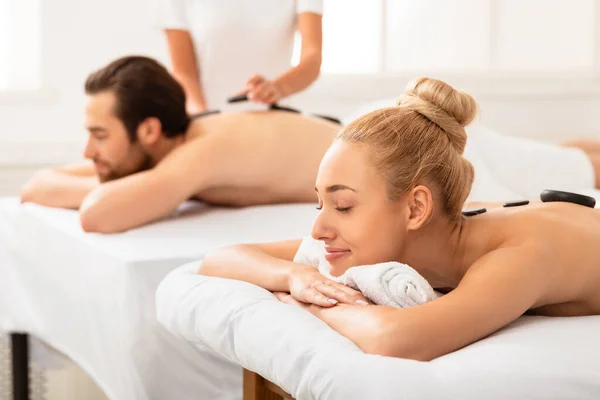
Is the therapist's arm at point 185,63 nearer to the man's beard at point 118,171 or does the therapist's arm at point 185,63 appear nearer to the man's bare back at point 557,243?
the man's beard at point 118,171

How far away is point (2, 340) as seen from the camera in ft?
8.47

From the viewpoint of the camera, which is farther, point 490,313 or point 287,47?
point 287,47

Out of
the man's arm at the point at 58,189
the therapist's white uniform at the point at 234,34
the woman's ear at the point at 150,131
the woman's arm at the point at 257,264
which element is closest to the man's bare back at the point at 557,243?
the woman's arm at the point at 257,264

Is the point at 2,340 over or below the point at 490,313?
below

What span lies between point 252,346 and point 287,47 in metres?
1.84

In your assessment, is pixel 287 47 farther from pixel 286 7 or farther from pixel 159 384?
pixel 159 384

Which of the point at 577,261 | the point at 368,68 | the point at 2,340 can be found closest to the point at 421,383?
the point at 577,261

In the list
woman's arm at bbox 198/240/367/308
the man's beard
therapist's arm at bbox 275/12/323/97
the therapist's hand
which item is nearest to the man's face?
the man's beard

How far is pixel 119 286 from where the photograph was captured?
5.84 ft

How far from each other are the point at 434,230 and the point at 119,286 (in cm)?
79

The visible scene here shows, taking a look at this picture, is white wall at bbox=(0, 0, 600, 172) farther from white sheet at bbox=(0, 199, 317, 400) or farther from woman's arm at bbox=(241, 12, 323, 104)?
white sheet at bbox=(0, 199, 317, 400)

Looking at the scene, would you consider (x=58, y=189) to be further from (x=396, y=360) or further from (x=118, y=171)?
(x=396, y=360)

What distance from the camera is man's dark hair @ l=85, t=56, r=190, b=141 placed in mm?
2322

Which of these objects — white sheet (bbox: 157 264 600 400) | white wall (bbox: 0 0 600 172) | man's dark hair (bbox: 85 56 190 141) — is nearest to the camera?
white sheet (bbox: 157 264 600 400)
